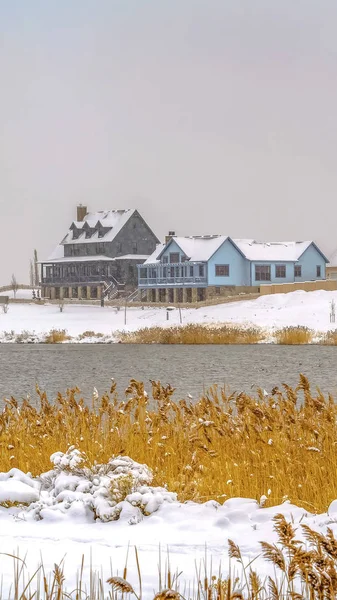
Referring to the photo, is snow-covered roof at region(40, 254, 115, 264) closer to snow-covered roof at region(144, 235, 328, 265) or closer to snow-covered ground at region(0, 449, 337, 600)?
snow-covered roof at region(144, 235, 328, 265)

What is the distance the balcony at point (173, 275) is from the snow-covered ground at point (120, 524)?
81.6 m

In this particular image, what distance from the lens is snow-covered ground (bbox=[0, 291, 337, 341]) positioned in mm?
63875

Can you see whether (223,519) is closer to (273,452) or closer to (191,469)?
(191,469)

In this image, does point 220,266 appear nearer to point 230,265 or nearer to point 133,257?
point 230,265

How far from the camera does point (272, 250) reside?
95.5 m

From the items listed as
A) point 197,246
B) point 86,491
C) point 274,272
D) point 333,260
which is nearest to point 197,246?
point 197,246

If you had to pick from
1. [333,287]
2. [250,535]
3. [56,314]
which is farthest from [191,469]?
[333,287]

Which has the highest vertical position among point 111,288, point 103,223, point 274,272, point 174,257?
point 103,223

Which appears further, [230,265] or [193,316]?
[230,265]

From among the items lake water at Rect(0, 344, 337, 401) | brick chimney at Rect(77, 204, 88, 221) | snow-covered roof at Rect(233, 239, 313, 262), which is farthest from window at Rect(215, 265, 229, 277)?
lake water at Rect(0, 344, 337, 401)

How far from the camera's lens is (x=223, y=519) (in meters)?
7.99

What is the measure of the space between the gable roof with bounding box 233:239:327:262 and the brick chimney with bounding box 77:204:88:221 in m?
22.4

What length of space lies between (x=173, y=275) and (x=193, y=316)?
2408 centimetres

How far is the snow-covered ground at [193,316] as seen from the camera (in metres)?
63.9
